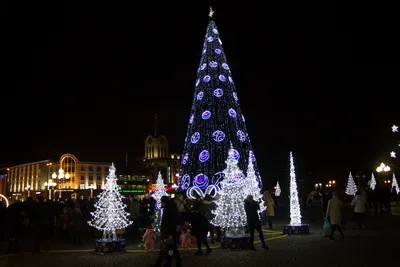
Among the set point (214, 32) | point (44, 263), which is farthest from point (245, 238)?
point (214, 32)

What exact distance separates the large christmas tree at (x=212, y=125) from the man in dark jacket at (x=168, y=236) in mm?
13407

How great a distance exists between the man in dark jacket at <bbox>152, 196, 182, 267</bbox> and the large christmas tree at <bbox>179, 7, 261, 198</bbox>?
1341cm

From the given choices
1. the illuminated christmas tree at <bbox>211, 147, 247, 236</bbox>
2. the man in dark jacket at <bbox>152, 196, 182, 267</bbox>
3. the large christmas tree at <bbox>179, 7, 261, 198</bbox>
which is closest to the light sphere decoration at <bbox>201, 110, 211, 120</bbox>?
the large christmas tree at <bbox>179, 7, 261, 198</bbox>

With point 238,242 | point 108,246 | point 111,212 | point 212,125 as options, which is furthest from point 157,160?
point 238,242

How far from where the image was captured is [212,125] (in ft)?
73.6

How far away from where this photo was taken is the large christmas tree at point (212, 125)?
73.1 feet

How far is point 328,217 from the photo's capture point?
1286 centimetres

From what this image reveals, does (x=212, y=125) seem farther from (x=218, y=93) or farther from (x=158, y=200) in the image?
(x=158, y=200)

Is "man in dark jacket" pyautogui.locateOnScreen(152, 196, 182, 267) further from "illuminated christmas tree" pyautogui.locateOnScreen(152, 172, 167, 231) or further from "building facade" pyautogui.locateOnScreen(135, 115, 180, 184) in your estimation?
"building facade" pyautogui.locateOnScreen(135, 115, 180, 184)

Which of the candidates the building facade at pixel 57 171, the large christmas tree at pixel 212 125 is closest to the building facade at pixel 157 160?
the building facade at pixel 57 171

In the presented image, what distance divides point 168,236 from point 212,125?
14.3m

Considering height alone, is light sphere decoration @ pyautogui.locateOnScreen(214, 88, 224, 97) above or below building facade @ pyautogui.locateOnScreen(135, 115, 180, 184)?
below

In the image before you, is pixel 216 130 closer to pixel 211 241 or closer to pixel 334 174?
pixel 211 241

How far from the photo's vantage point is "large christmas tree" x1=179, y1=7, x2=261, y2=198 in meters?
22.3
